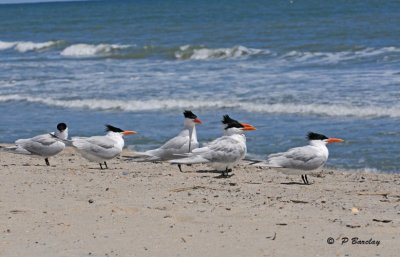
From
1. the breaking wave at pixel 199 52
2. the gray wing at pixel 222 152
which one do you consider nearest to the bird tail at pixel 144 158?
the gray wing at pixel 222 152

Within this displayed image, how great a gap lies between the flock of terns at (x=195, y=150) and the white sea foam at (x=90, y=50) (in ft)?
75.0

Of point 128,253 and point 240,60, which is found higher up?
point 128,253

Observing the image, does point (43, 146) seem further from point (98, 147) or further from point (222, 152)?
point (222, 152)

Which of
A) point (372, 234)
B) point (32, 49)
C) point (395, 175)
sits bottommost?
point (32, 49)

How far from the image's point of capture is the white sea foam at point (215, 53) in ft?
93.7

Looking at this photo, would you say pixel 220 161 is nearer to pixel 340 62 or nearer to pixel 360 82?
pixel 360 82

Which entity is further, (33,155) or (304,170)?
(33,155)

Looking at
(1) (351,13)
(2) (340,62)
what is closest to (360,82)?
(2) (340,62)

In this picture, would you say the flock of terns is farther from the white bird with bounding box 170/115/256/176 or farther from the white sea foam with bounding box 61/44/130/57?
the white sea foam with bounding box 61/44/130/57

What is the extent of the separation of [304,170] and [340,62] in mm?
14310

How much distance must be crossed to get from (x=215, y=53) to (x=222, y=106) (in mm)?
13420

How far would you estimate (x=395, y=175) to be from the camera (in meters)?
9.91

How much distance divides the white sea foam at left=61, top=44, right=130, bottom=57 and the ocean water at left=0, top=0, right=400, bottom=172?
0.18ft

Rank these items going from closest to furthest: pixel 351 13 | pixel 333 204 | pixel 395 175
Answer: pixel 333 204
pixel 395 175
pixel 351 13
